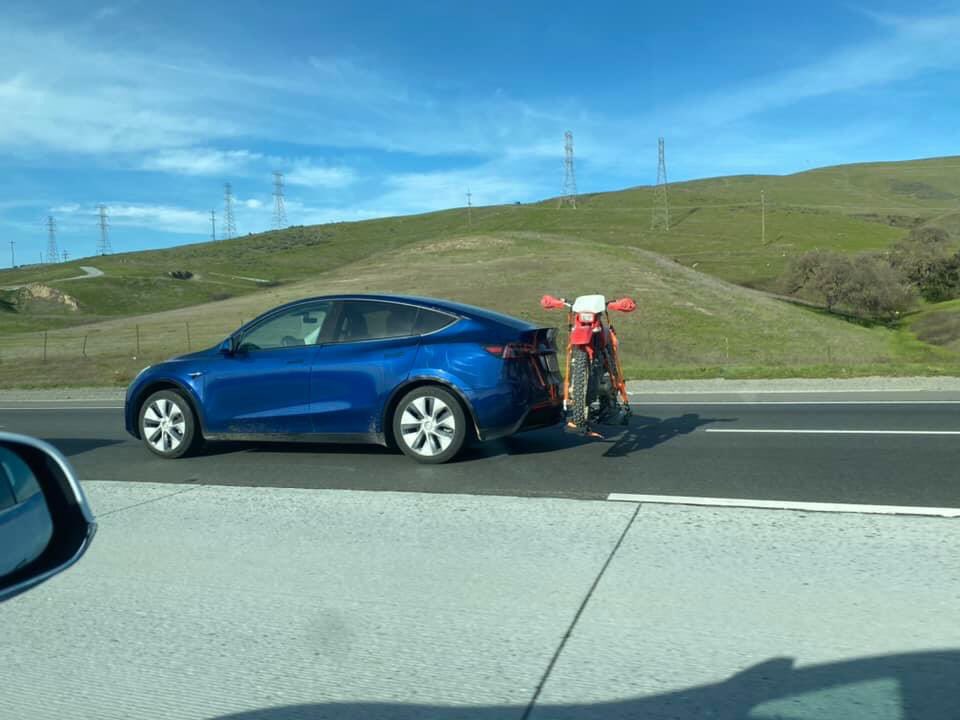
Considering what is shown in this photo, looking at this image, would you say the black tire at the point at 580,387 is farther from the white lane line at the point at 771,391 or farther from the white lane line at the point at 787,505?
the white lane line at the point at 771,391

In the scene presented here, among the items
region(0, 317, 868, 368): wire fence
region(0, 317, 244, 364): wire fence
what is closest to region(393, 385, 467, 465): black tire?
region(0, 317, 868, 368): wire fence

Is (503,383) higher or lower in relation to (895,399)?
higher

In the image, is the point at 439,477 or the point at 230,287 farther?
the point at 230,287

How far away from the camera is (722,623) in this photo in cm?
438

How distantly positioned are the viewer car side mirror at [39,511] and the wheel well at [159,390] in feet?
23.0

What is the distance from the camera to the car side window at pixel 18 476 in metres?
2.58

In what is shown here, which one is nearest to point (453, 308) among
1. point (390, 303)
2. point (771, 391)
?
point (390, 303)

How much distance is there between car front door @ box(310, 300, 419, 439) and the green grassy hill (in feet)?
34.2

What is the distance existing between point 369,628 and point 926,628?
8.50 ft

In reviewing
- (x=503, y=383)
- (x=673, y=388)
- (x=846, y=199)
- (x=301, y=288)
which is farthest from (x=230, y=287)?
(x=846, y=199)

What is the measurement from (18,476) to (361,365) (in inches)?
246

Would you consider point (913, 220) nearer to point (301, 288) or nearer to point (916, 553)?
point (301, 288)

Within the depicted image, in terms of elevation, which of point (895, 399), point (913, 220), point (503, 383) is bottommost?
point (895, 399)

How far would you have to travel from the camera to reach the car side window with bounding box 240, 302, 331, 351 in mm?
9297
